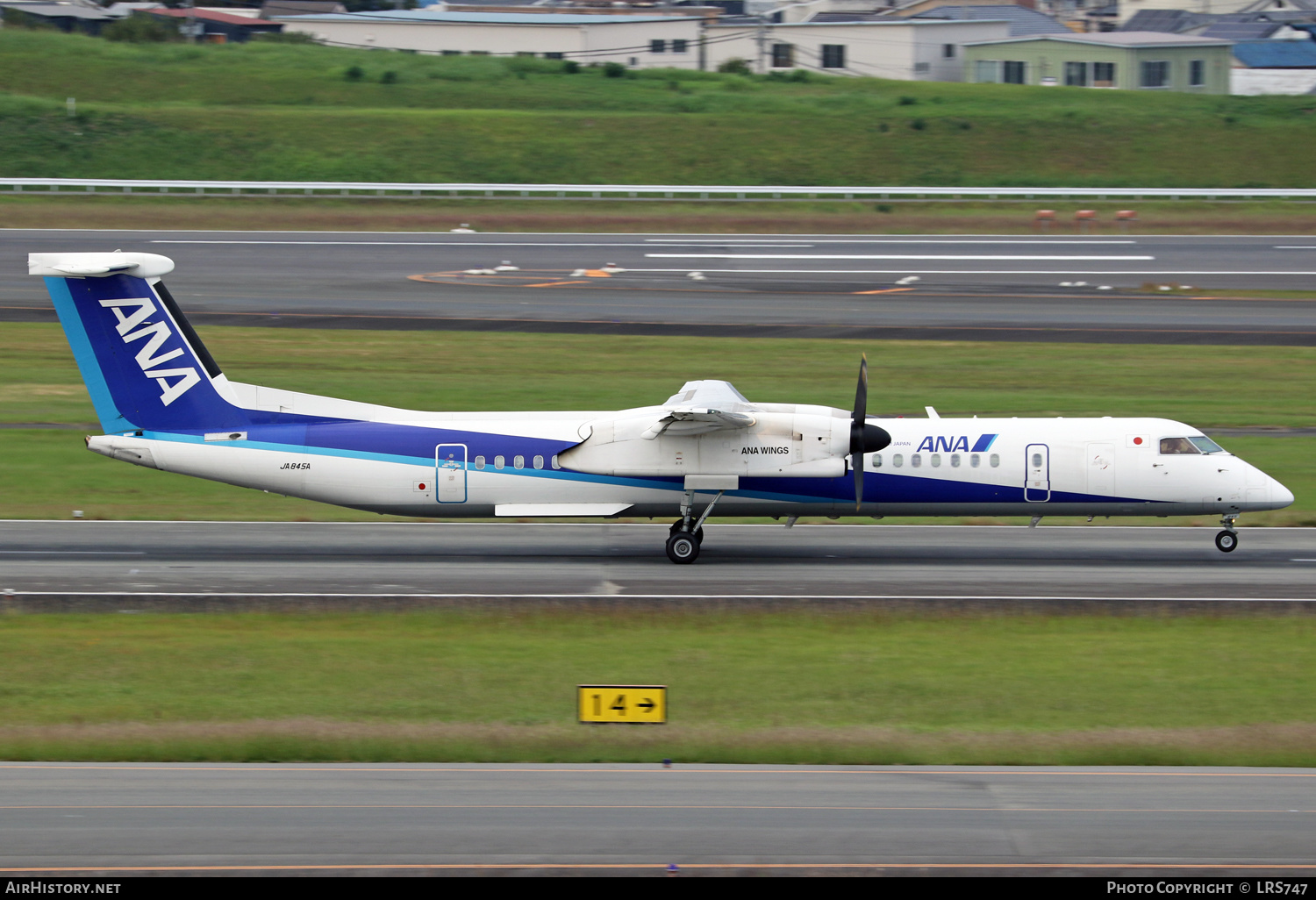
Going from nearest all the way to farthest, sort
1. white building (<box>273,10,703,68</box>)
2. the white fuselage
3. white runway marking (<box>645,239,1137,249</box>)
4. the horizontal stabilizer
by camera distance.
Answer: the horizontal stabilizer < the white fuselage < white runway marking (<box>645,239,1137,249</box>) < white building (<box>273,10,703,68</box>)

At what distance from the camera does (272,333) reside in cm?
5078

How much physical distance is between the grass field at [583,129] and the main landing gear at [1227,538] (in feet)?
184

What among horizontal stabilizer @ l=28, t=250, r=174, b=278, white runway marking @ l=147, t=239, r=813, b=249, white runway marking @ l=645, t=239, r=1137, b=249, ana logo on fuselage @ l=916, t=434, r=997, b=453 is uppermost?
horizontal stabilizer @ l=28, t=250, r=174, b=278

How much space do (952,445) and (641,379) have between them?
18006mm

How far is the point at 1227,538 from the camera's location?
94.5ft

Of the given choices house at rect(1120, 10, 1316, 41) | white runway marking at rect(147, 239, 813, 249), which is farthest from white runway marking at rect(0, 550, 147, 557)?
house at rect(1120, 10, 1316, 41)

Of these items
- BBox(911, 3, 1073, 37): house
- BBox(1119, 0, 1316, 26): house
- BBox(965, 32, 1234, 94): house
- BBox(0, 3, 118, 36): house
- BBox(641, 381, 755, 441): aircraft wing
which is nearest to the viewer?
BBox(641, 381, 755, 441): aircraft wing

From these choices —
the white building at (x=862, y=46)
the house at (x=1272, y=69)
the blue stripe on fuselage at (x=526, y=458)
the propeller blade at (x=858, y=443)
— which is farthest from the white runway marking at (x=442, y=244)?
the house at (x=1272, y=69)

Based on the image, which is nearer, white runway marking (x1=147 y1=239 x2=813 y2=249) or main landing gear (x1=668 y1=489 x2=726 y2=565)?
main landing gear (x1=668 y1=489 x2=726 y2=565)

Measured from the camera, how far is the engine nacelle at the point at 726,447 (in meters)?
27.5

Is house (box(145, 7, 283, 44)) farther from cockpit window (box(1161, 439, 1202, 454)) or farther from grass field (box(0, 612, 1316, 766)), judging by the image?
grass field (box(0, 612, 1316, 766))

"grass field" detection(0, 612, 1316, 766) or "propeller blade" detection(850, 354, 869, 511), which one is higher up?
"propeller blade" detection(850, 354, 869, 511)

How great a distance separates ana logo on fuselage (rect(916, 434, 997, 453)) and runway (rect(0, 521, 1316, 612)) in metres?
2.33

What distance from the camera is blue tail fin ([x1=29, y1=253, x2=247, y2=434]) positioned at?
2741 cm
